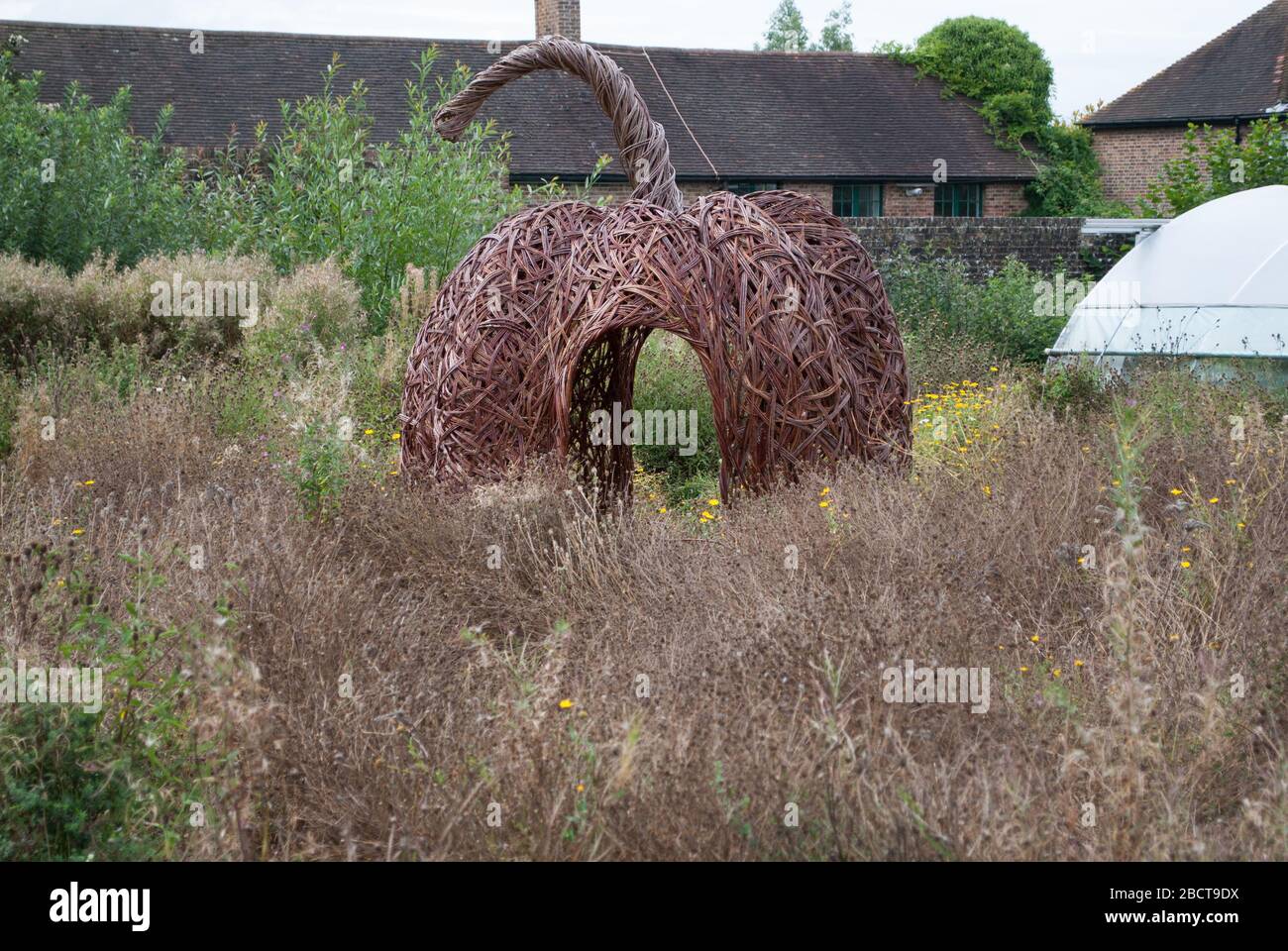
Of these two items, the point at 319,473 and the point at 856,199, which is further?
the point at 856,199

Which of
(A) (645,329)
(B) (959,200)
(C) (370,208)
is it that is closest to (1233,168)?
(C) (370,208)

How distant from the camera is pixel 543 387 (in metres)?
5.34

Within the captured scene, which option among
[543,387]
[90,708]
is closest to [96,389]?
[543,387]

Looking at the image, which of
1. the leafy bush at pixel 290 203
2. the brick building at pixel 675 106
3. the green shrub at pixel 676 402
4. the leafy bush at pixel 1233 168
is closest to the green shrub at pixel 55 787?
the green shrub at pixel 676 402

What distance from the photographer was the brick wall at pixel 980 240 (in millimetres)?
15688

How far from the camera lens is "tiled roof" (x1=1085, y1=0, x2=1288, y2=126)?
1091 inches

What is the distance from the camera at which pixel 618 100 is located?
629cm

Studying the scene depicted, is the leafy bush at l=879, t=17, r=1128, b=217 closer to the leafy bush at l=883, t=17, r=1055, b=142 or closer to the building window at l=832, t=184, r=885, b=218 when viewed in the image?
the leafy bush at l=883, t=17, r=1055, b=142

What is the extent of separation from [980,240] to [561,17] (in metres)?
13.9

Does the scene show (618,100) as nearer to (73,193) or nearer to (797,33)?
(73,193)

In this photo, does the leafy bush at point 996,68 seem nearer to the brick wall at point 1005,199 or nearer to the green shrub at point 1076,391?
the brick wall at point 1005,199

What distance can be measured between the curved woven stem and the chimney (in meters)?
21.3

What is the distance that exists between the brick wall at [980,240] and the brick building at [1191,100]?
43.8 ft

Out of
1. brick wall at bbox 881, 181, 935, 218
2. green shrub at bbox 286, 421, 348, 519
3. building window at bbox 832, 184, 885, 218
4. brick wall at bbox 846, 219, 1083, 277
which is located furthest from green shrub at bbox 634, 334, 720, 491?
brick wall at bbox 881, 181, 935, 218
